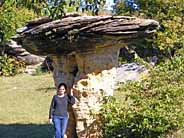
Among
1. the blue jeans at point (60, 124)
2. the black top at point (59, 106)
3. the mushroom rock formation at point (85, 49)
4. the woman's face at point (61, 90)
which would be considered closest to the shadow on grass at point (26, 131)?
the mushroom rock formation at point (85, 49)

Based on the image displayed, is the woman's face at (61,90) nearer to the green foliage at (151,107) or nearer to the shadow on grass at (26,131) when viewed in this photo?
the green foliage at (151,107)

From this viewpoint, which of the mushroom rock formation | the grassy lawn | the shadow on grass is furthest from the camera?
the grassy lawn

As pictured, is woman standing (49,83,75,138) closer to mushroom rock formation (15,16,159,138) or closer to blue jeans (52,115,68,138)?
blue jeans (52,115,68,138)

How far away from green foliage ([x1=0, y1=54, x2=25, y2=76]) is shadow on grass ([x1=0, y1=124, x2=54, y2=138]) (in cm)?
1573

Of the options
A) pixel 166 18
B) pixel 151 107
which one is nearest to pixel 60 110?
pixel 151 107

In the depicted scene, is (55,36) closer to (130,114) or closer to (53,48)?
(53,48)

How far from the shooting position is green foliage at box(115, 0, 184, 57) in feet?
79.6

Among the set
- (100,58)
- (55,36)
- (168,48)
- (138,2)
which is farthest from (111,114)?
(138,2)

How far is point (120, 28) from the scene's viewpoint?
446 inches

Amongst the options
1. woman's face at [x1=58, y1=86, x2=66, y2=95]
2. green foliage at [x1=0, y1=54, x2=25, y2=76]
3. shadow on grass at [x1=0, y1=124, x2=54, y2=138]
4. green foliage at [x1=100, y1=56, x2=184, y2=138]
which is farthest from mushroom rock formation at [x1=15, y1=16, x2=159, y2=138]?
green foliage at [x1=0, y1=54, x2=25, y2=76]

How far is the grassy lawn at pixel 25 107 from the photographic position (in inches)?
572

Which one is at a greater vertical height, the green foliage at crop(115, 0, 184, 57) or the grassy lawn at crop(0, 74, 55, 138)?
the green foliage at crop(115, 0, 184, 57)

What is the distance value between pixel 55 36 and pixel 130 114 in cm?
209

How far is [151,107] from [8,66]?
20569mm
